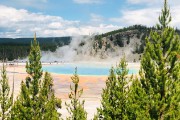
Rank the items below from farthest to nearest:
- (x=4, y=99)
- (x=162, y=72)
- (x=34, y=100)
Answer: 1. (x=4, y=99)
2. (x=34, y=100)
3. (x=162, y=72)

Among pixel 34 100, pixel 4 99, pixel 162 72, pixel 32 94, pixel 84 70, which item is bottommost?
pixel 84 70

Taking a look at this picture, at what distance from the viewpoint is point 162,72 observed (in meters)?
25.9

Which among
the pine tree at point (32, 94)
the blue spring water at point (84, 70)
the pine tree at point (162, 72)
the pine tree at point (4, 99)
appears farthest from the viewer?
the blue spring water at point (84, 70)

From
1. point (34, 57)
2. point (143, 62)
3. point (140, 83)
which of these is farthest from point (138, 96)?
point (34, 57)

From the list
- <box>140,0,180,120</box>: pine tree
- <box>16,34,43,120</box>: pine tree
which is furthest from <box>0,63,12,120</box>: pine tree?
<box>140,0,180,120</box>: pine tree

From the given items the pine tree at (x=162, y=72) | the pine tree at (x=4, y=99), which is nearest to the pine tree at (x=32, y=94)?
the pine tree at (x=4, y=99)

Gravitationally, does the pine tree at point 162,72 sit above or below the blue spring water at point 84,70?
above

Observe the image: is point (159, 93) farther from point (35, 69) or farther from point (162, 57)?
point (35, 69)

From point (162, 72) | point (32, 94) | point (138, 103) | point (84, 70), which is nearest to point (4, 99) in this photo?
point (32, 94)

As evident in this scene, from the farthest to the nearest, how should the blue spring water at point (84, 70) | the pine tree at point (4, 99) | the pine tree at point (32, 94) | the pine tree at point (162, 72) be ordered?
1. the blue spring water at point (84, 70)
2. the pine tree at point (4, 99)
3. the pine tree at point (32, 94)
4. the pine tree at point (162, 72)

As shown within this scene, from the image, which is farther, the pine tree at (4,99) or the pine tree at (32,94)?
the pine tree at (4,99)

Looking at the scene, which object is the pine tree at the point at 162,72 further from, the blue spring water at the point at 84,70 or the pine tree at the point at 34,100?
the blue spring water at the point at 84,70

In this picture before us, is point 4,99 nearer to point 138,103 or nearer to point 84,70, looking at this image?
point 138,103

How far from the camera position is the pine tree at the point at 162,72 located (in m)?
25.7
